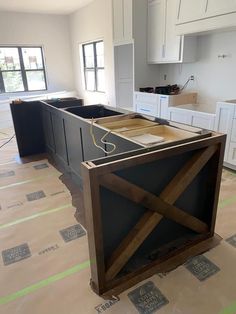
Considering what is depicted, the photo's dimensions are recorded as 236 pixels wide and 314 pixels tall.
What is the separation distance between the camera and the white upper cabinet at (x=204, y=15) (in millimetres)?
2973

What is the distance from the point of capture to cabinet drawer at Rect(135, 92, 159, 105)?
14.1 ft

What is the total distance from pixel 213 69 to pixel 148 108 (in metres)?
1.27

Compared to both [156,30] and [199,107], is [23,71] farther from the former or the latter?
[199,107]

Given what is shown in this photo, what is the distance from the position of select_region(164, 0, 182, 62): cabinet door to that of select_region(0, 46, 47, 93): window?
439cm

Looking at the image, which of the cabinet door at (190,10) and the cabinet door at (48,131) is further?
the cabinet door at (48,131)

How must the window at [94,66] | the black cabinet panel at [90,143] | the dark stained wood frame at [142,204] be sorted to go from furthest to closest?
the window at [94,66] < the black cabinet panel at [90,143] < the dark stained wood frame at [142,204]

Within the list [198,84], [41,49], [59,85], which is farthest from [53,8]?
[198,84]

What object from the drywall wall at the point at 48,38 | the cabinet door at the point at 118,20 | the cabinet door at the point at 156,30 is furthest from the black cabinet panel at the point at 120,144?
the drywall wall at the point at 48,38

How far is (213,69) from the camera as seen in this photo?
12.5ft

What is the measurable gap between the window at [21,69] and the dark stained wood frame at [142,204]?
21.5 feet

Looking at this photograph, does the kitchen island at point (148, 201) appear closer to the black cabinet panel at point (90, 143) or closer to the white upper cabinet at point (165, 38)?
the black cabinet panel at point (90, 143)

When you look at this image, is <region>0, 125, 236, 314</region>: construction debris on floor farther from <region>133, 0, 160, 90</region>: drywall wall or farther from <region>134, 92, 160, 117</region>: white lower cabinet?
<region>133, 0, 160, 90</region>: drywall wall

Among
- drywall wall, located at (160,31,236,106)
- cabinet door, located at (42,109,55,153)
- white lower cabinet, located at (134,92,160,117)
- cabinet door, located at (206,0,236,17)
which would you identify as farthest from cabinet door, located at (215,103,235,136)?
cabinet door, located at (42,109,55,153)

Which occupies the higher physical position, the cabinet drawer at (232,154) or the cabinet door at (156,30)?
the cabinet door at (156,30)
